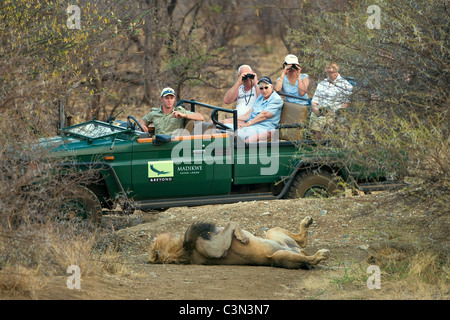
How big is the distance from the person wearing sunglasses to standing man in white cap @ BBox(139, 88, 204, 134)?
2.03 feet

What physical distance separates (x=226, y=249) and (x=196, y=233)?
12.4 inches

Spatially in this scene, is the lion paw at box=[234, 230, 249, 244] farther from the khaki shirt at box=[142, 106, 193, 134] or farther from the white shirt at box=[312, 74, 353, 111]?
the khaki shirt at box=[142, 106, 193, 134]

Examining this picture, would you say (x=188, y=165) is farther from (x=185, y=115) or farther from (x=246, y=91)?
(x=246, y=91)

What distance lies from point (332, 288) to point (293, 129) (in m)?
4.01

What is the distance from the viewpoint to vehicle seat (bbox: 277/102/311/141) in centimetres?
970

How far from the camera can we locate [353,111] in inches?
297

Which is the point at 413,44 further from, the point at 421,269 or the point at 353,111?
the point at 421,269

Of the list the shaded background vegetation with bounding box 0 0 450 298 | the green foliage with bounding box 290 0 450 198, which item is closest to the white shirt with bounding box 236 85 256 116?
the shaded background vegetation with bounding box 0 0 450 298

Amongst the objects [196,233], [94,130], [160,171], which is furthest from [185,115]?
[196,233]

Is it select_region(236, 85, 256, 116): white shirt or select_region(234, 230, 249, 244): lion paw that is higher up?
select_region(236, 85, 256, 116): white shirt

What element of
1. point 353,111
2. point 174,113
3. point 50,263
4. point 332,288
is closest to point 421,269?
point 332,288

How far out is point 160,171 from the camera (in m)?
9.09

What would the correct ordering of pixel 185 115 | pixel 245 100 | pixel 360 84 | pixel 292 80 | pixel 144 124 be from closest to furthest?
1. pixel 360 84
2. pixel 185 115
3. pixel 144 124
4. pixel 292 80
5. pixel 245 100

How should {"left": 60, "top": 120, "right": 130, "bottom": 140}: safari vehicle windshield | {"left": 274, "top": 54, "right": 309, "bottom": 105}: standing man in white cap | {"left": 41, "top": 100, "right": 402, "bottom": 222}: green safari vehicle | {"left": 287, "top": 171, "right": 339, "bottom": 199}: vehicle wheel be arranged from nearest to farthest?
{"left": 41, "top": 100, "right": 402, "bottom": 222}: green safari vehicle < {"left": 60, "top": 120, "right": 130, "bottom": 140}: safari vehicle windshield < {"left": 287, "top": 171, "right": 339, "bottom": 199}: vehicle wheel < {"left": 274, "top": 54, "right": 309, "bottom": 105}: standing man in white cap
